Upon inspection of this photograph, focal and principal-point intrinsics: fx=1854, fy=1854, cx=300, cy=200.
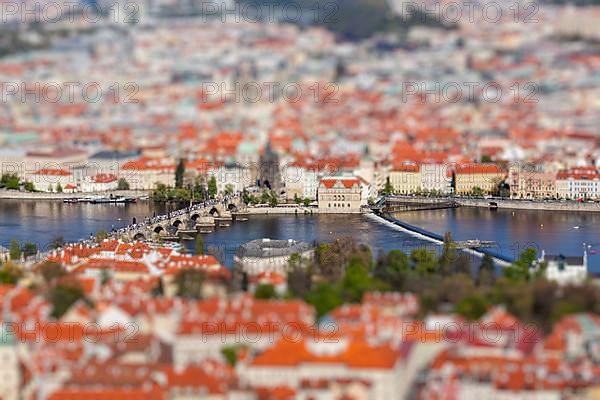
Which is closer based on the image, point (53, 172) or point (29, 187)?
point (29, 187)

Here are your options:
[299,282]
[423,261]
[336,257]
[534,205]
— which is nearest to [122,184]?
[534,205]

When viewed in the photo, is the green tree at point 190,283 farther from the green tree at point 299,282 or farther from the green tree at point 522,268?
the green tree at point 522,268

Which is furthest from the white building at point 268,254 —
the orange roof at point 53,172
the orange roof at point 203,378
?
the orange roof at point 53,172

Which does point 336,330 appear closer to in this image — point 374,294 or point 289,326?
point 289,326

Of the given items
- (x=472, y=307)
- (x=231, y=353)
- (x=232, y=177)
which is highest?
(x=232, y=177)

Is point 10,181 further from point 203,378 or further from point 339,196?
point 203,378

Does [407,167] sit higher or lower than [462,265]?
higher

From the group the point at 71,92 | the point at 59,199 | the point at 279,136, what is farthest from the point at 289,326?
the point at 71,92

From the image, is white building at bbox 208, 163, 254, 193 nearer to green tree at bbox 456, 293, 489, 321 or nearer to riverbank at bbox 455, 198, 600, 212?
riverbank at bbox 455, 198, 600, 212
